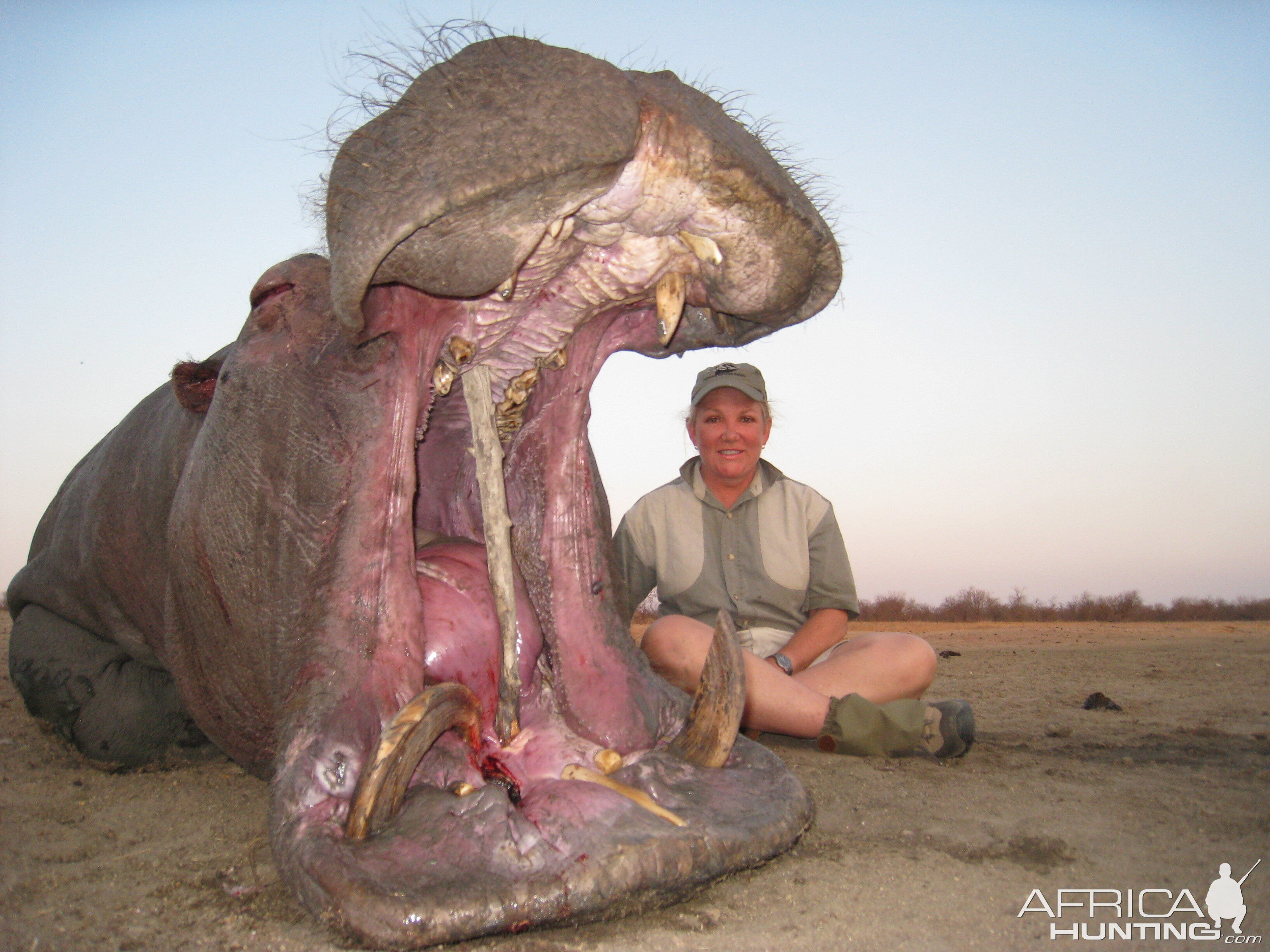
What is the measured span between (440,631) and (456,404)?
62 centimetres

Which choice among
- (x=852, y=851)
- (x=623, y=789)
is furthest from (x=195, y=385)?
(x=852, y=851)

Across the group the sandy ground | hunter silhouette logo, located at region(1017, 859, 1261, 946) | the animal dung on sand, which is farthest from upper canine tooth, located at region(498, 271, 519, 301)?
the animal dung on sand

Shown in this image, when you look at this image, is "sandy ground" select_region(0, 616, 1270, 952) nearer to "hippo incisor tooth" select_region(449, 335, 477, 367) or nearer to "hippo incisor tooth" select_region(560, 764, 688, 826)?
"hippo incisor tooth" select_region(560, 764, 688, 826)

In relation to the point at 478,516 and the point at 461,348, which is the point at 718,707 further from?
the point at 461,348

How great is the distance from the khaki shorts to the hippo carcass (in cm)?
199

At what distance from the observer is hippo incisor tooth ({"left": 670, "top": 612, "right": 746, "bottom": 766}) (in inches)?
78.4

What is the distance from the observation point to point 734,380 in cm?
433

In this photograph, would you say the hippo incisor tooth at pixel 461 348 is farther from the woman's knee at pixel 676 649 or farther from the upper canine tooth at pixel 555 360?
the woman's knee at pixel 676 649

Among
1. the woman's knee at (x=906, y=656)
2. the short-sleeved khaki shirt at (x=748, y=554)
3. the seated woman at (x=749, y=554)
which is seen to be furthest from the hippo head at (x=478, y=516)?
the short-sleeved khaki shirt at (x=748, y=554)

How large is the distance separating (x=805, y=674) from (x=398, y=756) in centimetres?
249

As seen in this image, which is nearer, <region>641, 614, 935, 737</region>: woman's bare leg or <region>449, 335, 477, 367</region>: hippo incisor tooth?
<region>449, 335, 477, 367</region>: hippo incisor tooth

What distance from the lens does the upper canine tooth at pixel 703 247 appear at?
1.86 meters

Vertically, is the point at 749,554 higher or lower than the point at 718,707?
higher

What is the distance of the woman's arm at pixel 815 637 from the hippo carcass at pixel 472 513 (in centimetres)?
193
